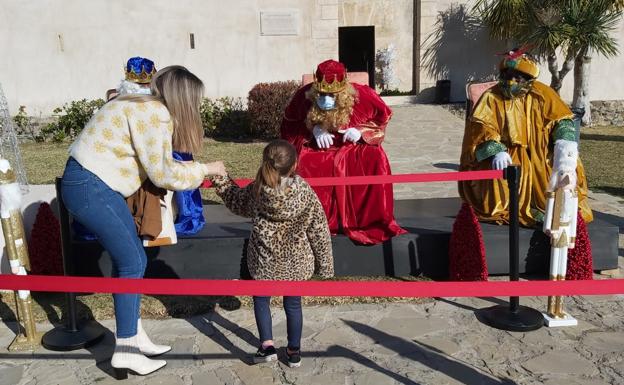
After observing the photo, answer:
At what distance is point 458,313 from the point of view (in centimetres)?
423

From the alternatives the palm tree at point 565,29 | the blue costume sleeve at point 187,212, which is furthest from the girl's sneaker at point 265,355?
the palm tree at point 565,29

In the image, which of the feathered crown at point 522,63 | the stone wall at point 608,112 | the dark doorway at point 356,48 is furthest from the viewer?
the dark doorway at point 356,48

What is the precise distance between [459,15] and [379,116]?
10.5m

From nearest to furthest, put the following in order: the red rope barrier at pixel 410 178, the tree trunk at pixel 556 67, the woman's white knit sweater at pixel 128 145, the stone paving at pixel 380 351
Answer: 1. the woman's white knit sweater at pixel 128 145
2. the stone paving at pixel 380 351
3. the red rope barrier at pixel 410 178
4. the tree trunk at pixel 556 67

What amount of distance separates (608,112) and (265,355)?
42.7ft

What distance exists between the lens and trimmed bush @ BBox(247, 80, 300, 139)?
12594 mm

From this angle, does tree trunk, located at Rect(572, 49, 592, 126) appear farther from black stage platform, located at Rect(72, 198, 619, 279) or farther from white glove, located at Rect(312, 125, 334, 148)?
white glove, located at Rect(312, 125, 334, 148)

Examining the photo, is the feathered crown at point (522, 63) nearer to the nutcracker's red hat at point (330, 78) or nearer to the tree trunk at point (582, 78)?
the nutcracker's red hat at point (330, 78)

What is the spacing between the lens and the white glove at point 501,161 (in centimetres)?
462

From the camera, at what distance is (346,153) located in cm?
493

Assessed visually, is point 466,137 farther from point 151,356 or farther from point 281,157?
point 151,356

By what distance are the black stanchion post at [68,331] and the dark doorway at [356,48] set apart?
1529cm

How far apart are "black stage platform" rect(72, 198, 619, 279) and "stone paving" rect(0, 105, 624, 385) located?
1.53 ft

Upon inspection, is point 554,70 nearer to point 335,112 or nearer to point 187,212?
point 335,112
